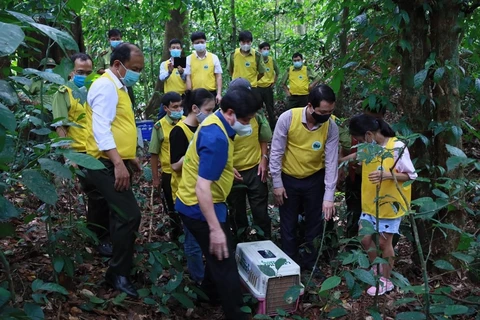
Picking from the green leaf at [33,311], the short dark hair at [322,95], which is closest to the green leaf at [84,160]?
the green leaf at [33,311]

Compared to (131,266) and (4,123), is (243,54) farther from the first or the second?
(4,123)

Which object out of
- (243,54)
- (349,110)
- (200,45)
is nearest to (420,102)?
(200,45)

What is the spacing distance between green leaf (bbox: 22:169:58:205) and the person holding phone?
19.0ft

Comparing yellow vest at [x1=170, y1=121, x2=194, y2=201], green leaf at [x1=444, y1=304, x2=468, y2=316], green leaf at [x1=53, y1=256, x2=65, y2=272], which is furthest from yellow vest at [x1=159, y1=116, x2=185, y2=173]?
green leaf at [x1=444, y1=304, x2=468, y2=316]

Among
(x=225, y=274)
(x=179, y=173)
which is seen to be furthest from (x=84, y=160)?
(x=179, y=173)

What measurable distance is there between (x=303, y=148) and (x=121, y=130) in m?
1.65

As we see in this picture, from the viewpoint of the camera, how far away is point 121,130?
369cm

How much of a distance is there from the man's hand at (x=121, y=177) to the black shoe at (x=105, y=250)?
1139mm

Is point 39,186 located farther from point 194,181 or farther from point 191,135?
point 191,135

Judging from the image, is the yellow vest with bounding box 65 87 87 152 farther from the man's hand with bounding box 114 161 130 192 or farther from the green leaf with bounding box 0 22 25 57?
the green leaf with bounding box 0 22 25 57

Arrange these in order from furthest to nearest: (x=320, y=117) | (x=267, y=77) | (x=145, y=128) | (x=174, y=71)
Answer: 1. (x=267, y=77)
2. (x=174, y=71)
3. (x=145, y=128)
4. (x=320, y=117)

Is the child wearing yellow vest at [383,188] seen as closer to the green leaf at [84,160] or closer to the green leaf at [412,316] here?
the green leaf at [412,316]

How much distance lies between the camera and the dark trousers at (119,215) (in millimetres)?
3604

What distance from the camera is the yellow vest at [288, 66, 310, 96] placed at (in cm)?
956
